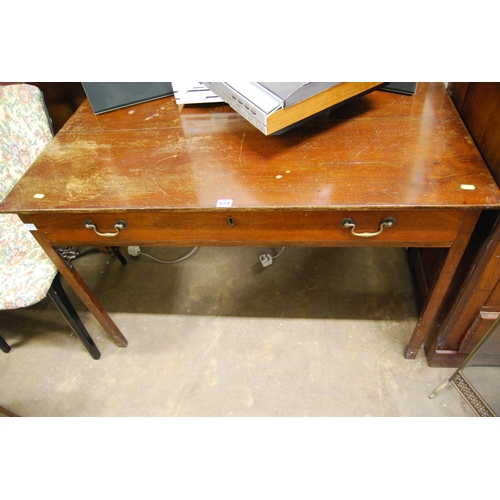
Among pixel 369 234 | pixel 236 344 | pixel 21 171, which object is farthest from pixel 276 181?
pixel 21 171

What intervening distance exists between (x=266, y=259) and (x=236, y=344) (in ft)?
1.41

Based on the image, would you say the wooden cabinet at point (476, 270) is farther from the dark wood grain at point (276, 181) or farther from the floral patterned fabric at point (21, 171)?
the floral patterned fabric at point (21, 171)

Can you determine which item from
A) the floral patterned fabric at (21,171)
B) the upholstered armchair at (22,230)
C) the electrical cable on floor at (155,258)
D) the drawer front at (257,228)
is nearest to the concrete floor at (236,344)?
the electrical cable on floor at (155,258)

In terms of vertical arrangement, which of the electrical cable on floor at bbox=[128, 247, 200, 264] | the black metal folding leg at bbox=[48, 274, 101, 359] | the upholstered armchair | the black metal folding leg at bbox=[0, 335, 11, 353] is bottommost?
the black metal folding leg at bbox=[0, 335, 11, 353]

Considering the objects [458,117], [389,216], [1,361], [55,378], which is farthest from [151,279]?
[458,117]

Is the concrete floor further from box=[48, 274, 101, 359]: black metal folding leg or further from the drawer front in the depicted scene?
the drawer front

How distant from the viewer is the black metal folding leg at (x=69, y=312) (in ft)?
3.76

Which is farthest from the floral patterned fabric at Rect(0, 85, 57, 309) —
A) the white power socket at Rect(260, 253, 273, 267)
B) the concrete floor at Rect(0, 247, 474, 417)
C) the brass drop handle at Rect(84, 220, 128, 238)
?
the white power socket at Rect(260, 253, 273, 267)

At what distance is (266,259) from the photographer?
164cm

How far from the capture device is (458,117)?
3.12 feet

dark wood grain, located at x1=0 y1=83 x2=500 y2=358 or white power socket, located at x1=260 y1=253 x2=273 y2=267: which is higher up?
dark wood grain, located at x1=0 y1=83 x2=500 y2=358

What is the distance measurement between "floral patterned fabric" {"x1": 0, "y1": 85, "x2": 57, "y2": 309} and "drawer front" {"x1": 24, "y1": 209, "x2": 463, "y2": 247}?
0.62 ft

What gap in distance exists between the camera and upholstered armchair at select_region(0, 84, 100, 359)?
1079mm

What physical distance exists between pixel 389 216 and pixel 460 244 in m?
0.21
